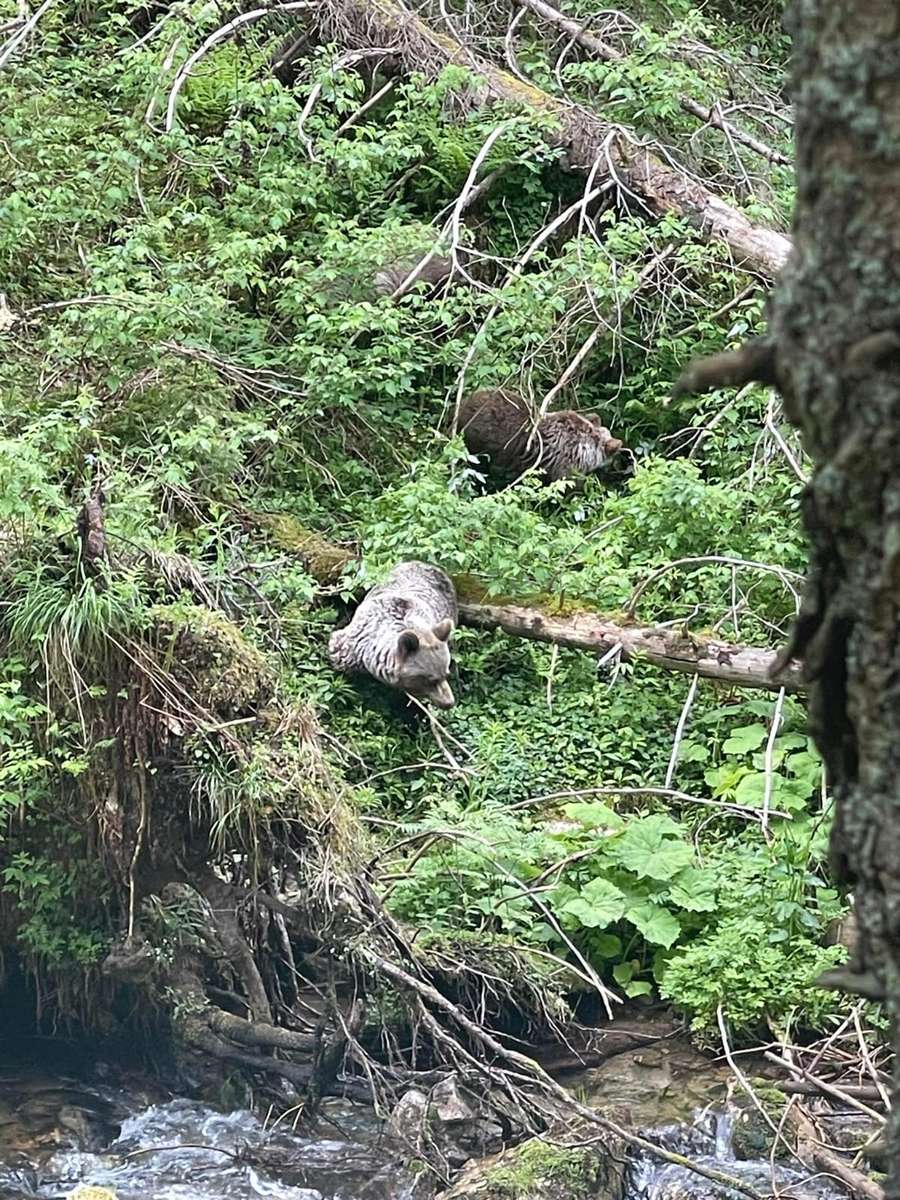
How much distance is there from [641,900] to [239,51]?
8668 mm

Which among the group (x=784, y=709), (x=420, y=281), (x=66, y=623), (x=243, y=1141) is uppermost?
(x=420, y=281)

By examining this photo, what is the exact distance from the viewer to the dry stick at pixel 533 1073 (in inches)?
213

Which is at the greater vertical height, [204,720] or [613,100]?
Answer: [613,100]

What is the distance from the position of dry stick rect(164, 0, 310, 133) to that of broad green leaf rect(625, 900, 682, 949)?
699 centimetres

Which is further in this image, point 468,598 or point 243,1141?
point 468,598

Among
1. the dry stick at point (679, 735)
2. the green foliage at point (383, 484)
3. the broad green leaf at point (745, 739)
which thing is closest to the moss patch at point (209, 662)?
the green foliage at point (383, 484)

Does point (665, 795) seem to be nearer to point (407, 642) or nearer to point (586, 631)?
point (586, 631)

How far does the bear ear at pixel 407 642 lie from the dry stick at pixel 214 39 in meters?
4.92

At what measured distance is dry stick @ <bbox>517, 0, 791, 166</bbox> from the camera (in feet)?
37.7

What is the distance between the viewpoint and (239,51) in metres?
12.2

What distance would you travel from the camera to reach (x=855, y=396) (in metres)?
1.40

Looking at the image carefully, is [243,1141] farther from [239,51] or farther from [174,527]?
[239,51]

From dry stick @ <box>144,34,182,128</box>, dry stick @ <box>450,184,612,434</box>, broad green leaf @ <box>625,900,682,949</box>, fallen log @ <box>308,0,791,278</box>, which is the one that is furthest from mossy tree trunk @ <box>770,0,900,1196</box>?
dry stick @ <box>144,34,182,128</box>

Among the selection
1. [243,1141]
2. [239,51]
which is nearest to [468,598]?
[243,1141]
